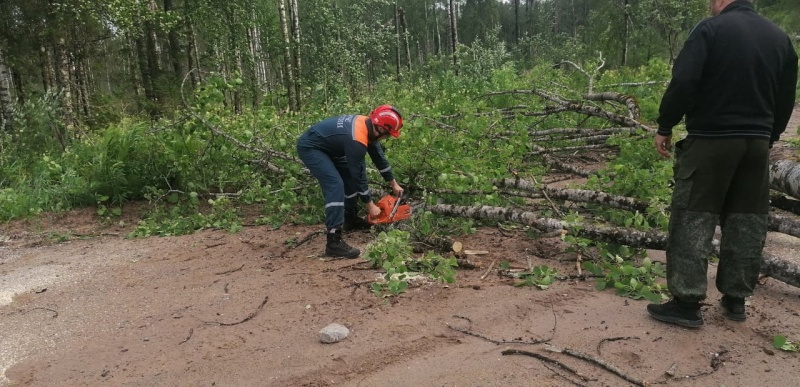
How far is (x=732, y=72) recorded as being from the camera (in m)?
2.69

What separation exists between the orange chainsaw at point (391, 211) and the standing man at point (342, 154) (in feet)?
0.21

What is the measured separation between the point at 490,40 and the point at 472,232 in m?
17.2

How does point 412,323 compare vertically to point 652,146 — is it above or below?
below

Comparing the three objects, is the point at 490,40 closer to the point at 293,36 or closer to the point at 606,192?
the point at 293,36

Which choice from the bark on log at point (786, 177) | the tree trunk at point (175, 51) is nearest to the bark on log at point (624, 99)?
the bark on log at point (786, 177)

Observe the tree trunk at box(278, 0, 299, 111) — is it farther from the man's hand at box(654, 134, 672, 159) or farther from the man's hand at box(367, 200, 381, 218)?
the man's hand at box(654, 134, 672, 159)

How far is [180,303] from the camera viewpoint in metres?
3.72

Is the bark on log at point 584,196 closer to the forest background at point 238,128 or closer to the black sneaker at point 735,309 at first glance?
the forest background at point 238,128

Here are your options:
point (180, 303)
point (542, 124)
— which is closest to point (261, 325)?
point (180, 303)

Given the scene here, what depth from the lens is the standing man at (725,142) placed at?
2.70 m

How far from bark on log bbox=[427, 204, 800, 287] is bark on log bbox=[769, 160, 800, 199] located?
95cm

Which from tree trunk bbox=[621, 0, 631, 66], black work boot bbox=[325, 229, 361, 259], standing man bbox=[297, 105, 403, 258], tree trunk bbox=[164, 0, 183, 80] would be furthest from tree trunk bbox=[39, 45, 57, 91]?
tree trunk bbox=[621, 0, 631, 66]

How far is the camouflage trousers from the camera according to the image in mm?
2746

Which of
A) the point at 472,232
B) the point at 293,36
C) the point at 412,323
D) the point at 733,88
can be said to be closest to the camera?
the point at 733,88
